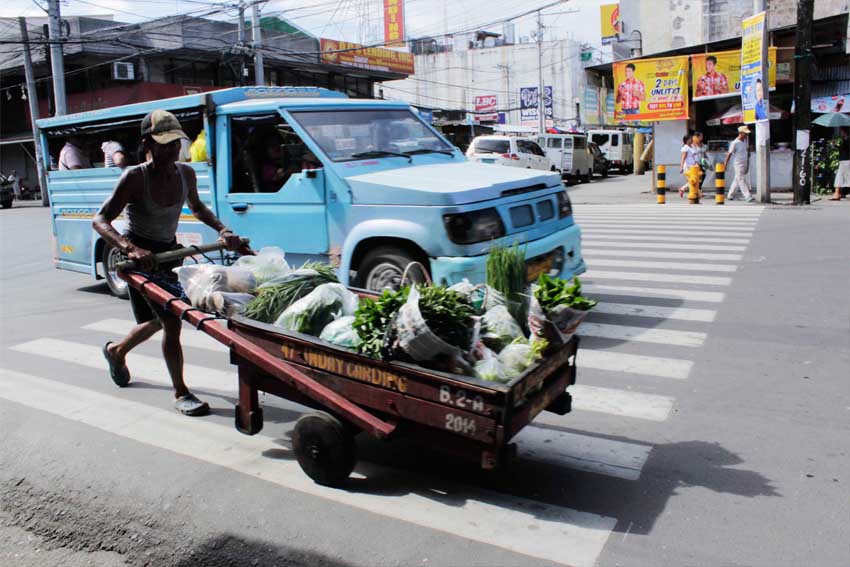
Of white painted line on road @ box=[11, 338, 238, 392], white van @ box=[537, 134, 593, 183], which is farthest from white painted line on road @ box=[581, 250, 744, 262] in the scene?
white van @ box=[537, 134, 593, 183]

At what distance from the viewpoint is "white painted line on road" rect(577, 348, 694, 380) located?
5.85m

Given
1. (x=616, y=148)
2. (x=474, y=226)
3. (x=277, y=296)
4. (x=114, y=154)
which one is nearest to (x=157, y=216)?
(x=277, y=296)

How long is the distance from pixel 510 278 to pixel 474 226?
2.14 meters

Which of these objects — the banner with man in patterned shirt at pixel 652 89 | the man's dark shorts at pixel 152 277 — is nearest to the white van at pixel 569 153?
the banner with man in patterned shirt at pixel 652 89

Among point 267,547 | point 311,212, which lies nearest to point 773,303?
point 311,212

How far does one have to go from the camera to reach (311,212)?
6.91 m

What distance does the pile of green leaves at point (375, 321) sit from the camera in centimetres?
364

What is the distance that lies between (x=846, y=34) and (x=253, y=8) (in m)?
19.7

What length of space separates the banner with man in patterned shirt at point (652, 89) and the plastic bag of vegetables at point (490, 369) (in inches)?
845

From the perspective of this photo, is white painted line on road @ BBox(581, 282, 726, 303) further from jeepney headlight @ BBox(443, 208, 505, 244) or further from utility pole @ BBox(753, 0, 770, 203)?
utility pole @ BBox(753, 0, 770, 203)

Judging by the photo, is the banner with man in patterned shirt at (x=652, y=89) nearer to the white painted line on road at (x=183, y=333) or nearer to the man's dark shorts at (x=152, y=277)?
the white painted line on road at (x=183, y=333)

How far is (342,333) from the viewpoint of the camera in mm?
3885

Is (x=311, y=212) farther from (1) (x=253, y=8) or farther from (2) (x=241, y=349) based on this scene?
(1) (x=253, y=8)

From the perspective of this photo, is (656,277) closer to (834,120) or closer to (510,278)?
(510,278)
